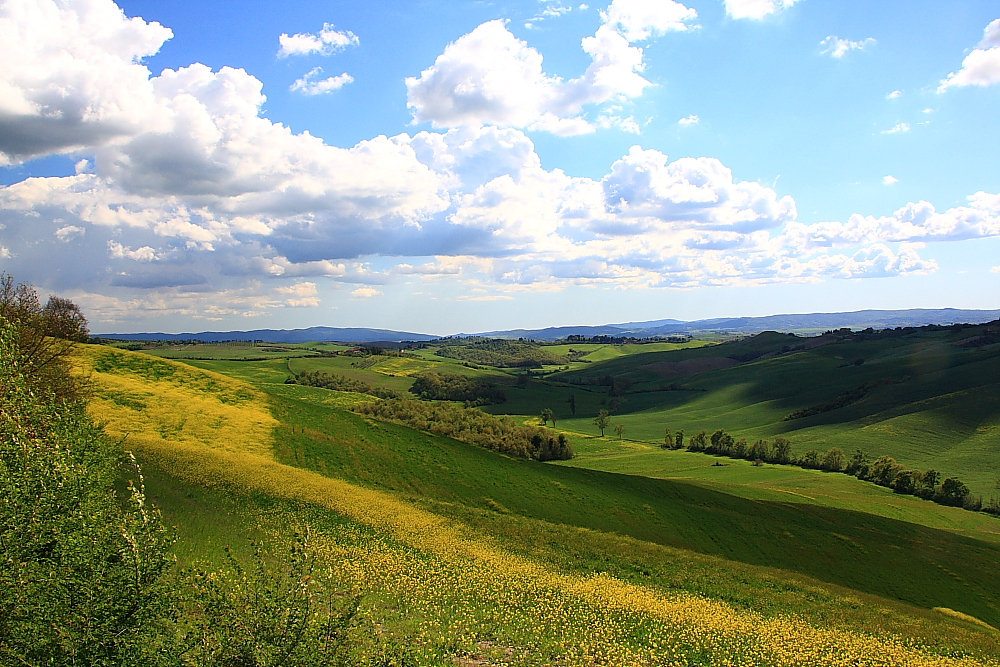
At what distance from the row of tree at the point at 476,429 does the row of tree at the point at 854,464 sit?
4643 centimetres

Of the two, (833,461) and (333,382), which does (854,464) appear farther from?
(333,382)

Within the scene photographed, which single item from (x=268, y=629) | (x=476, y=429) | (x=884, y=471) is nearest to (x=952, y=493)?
(x=884, y=471)

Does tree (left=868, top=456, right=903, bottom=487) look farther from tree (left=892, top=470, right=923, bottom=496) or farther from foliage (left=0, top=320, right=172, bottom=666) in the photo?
foliage (left=0, top=320, right=172, bottom=666)

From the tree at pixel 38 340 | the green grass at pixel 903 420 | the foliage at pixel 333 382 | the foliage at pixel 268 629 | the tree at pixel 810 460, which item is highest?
the tree at pixel 38 340

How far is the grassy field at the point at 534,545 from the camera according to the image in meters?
26.1

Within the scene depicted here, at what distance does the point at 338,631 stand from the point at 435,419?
90.8 m

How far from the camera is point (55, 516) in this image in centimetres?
1560

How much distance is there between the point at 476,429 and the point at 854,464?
8732cm

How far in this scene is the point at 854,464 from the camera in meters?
120

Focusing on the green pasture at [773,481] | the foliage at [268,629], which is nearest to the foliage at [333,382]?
the green pasture at [773,481]

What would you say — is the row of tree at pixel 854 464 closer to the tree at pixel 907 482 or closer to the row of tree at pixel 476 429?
the tree at pixel 907 482

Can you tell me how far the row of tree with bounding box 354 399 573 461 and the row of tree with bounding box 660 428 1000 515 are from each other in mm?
46435

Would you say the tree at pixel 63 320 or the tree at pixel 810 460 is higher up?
the tree at pixel 63 320

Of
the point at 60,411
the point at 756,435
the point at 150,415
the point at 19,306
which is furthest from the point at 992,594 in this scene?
the point at 756,435
